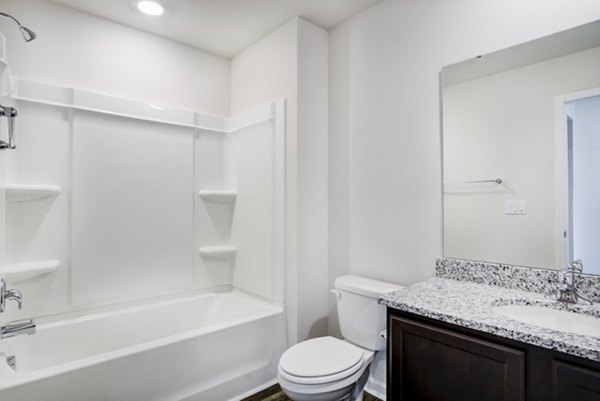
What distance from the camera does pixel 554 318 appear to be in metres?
1.25

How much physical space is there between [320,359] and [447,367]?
2.22ft

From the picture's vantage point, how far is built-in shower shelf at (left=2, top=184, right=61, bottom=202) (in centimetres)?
190

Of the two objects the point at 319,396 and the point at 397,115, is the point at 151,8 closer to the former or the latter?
the point at 397,115

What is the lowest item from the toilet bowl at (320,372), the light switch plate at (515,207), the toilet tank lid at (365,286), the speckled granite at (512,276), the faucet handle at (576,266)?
the toilet bowl at (320,372)

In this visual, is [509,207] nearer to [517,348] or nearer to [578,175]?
[578,175]

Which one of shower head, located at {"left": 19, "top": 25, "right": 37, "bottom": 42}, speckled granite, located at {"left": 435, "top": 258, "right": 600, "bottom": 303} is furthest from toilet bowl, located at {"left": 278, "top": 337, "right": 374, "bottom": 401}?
shower head, located at {"left": 19, "top": 25, "right": 37, "bottom": 42}

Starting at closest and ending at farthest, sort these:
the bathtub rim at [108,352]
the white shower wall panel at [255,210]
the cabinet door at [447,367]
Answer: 1. the cabinet door at [447,367]
2. the bathtub rim at [108,352]
3. the white shower wall panel at [255,210]

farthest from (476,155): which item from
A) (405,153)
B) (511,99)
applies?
(405,153)

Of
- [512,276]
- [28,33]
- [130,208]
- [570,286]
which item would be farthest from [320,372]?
[28,33]

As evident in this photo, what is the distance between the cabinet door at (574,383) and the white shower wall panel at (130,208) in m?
2.44

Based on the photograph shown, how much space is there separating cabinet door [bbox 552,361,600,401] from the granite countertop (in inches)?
2.2

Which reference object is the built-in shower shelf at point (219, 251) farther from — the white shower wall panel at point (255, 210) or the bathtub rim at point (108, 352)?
the bathtub rim at point (108, 352)

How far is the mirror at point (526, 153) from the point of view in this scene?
1.35m

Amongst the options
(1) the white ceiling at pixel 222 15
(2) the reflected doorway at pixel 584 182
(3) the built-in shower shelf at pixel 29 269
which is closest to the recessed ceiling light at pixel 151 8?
(1) the white ceiling at pixel 222 15
